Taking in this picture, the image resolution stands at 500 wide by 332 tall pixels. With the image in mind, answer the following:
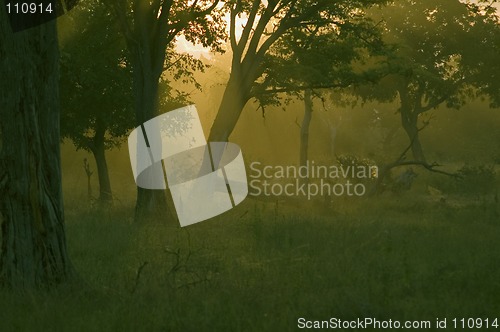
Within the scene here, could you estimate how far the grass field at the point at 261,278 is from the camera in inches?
296

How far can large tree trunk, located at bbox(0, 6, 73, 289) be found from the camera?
839 centimetres

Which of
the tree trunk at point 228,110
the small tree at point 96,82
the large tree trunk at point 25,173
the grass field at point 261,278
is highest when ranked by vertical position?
the small tree at point 96,82

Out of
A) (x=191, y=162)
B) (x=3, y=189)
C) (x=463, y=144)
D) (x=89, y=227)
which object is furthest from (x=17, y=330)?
(x=463, y=144)

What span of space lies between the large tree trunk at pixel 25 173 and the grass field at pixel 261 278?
1.46 ft

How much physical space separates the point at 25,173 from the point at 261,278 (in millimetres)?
3228

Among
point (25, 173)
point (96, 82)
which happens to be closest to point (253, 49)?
point (96, 82)

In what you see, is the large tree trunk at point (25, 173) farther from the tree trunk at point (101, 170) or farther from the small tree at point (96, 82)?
the tree trunk at point (101, 170)

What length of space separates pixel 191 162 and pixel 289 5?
1440 cm

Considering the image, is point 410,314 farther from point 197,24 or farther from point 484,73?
point 484,73

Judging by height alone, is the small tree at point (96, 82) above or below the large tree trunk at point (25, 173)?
above

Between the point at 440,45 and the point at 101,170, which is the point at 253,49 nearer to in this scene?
the point at 101,170

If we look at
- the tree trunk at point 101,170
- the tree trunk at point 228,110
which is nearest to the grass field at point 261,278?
the tree trunk at point 228,110

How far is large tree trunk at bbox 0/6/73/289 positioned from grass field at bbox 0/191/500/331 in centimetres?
44

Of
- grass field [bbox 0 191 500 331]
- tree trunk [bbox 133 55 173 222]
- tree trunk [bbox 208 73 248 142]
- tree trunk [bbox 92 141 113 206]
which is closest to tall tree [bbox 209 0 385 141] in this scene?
tree trunk [bbox 208 73 248 142]
